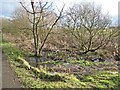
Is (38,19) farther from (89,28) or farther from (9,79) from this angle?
(9,79)

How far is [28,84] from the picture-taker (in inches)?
328

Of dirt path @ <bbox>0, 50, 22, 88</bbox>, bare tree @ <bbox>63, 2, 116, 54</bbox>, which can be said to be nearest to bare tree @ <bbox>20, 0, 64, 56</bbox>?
bare tree @ <bbox>63, 2, 116, 54</bbox>

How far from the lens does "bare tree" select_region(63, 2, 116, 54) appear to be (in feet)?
66.4

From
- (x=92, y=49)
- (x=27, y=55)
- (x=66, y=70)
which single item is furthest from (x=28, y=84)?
(x=92, y=49)

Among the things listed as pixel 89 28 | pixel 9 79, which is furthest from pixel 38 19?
pixel 9 79

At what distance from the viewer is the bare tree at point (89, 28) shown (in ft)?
66.4

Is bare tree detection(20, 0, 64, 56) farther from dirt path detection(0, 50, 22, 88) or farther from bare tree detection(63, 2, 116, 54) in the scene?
dirt path detection(0, 50, 22, 88)

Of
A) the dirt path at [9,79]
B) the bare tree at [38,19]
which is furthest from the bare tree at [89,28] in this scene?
the dirt path at [9,79]

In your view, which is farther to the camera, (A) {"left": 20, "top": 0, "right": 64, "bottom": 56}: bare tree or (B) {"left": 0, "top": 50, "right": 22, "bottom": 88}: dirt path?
(A) {"left": 20, "top": 0, "right": 64, "bottom": 56}: bare tree

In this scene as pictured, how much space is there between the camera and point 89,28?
20391mm

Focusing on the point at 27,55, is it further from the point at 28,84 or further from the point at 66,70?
the point at 28,84

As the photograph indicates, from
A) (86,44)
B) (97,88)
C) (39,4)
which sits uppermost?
(39,4)

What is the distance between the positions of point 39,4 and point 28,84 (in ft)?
32.9

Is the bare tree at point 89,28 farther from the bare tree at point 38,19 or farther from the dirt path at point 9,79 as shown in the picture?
the dirt path at point 9,79
